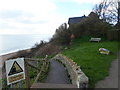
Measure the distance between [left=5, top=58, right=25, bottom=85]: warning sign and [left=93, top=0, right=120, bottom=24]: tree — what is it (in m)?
21.2

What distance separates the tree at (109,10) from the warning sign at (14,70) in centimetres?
2121

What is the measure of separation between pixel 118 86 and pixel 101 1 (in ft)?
84.1

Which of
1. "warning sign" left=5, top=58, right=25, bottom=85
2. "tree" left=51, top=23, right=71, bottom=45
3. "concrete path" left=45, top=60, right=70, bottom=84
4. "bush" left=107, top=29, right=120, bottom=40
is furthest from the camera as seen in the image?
"tree" left=51, top=23, right=71, bottom=45

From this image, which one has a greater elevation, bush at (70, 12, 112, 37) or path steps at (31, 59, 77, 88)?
bush at (70, 12, 112, 37)

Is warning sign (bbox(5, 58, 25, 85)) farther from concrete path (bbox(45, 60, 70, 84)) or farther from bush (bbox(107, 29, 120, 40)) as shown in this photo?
bush (bbox(107, 29, 120, 40))

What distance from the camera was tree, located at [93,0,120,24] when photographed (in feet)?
74.3

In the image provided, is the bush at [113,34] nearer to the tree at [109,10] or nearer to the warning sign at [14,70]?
the tree at [109,10]

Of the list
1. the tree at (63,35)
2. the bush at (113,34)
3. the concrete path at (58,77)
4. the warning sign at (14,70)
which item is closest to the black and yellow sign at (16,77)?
the warning sign at (14,70)

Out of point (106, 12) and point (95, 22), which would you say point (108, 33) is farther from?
point (106, 12)

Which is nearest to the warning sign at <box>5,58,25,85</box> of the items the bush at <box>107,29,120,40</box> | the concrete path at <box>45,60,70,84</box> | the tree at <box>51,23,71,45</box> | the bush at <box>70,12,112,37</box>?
the concrete path at <box>45,60,70,84</box>

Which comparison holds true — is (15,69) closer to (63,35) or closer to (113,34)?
(113,34)

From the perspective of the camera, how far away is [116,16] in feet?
74.3

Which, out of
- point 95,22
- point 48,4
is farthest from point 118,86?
point 95,22

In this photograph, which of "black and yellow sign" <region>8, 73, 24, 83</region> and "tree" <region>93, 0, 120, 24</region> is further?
"tree" <region>93, 0, 120, 24</region>
